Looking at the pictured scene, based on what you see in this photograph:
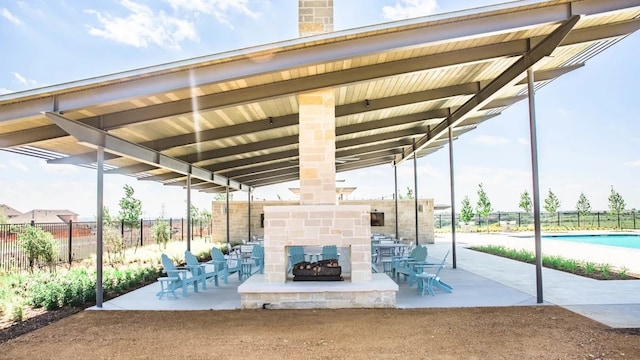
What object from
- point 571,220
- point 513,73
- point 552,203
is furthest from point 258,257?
point 571,220

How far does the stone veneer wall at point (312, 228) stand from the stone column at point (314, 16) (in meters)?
3.31

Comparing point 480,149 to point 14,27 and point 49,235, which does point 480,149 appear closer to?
point 14,27

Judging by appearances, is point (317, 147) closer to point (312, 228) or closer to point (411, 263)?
point (312, 228)

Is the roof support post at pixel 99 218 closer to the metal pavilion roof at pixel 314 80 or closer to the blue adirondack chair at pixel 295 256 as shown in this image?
the metal pavilion roof at pixel 314 80

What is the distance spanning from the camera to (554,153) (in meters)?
41.2

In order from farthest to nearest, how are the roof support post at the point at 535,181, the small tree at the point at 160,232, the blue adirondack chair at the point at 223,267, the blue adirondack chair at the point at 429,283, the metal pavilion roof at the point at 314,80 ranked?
the small tree at the point at 160,232
the blue adirondack chair at the point at 223,267
the blue adirondack chair at the point at 429,283
the roof support post at the point at 535,181
the metal pavilion roof at the point at 314,80

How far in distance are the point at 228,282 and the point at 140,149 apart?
141 inches

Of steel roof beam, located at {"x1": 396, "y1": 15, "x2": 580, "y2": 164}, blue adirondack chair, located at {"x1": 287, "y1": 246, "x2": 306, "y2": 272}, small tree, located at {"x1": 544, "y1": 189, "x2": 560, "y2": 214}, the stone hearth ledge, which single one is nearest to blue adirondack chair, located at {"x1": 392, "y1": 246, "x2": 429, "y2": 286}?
the stone hearth ledge

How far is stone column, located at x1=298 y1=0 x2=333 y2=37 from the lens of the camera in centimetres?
845

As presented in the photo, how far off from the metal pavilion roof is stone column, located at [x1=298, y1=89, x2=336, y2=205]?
38 cm

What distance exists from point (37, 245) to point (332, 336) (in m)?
8.89

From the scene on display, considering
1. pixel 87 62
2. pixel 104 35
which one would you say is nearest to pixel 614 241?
pixel 104 35

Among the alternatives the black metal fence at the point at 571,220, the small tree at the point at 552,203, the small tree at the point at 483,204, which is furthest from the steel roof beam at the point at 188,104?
the small tree at the point at 552,203

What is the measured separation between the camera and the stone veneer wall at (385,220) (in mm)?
21734
